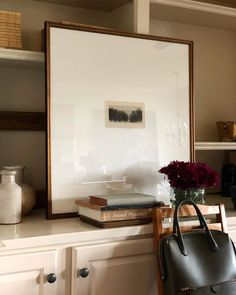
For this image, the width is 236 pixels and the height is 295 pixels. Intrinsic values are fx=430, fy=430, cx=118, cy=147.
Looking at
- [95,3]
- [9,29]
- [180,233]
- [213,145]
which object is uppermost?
[95,3]

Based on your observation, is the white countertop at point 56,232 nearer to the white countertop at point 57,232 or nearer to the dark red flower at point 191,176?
the white countertop at point 57,232

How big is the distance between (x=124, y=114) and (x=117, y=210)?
0.46 metres

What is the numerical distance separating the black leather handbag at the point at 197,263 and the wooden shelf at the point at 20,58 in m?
0.80

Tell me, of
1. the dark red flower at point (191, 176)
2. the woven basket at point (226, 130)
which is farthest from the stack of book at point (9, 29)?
the woven basket at point (226, 130)

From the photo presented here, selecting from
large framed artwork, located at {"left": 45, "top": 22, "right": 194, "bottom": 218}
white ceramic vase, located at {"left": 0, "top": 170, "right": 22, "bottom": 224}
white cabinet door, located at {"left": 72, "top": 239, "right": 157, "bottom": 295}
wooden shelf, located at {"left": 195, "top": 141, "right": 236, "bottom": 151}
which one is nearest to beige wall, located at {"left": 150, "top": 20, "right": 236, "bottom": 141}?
wooden shelf, located at {"left": 195, "top": 141, "right": 236, "bottom": 151}

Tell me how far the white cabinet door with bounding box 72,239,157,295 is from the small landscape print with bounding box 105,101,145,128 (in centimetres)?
Answer: 51

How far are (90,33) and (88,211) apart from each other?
72cm

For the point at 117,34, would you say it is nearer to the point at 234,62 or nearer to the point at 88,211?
the point at 88,211

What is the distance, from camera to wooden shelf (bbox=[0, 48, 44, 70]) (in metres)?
1.66

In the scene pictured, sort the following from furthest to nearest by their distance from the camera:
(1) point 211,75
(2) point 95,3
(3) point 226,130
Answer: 1. (1) point 211,75
2. (3) point 226,130
3. (2) point 95,3

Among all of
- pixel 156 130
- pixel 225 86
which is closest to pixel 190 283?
pixel 156 130

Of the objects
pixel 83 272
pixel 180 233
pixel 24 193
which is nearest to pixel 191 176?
pixel 180 233

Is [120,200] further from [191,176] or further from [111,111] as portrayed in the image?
[111,111]

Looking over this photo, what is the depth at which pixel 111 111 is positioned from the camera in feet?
5.90
